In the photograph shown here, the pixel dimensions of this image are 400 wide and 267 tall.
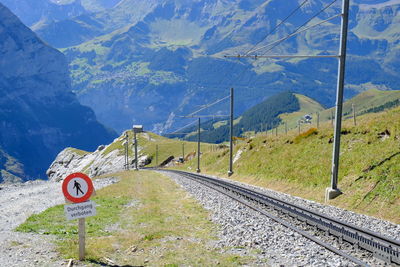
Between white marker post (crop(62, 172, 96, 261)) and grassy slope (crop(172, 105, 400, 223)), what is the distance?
1313 cm

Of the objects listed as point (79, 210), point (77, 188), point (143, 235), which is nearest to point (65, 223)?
point (143, 235)

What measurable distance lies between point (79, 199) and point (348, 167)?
20043 mm

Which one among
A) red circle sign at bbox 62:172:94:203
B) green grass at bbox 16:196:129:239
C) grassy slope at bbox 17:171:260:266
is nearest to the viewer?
red circle sign at bbox 62:172:94:203

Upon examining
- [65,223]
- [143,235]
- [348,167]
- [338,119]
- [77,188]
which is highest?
[338,119]

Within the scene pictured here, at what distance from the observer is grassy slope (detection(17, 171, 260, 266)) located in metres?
11.7

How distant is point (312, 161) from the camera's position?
3278 cm

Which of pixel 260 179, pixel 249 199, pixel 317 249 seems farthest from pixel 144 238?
pixel 260 179

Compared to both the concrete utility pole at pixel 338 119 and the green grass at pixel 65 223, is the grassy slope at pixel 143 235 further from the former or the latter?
the concrete utility pole at pixel 338 119

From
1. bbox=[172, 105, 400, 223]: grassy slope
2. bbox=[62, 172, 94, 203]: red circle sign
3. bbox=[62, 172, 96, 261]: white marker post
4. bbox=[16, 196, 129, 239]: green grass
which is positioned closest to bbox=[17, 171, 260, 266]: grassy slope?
bbox=[16, 196, 129, 239]: green grass

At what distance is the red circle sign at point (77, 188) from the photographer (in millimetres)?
11406

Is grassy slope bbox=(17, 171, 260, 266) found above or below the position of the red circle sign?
below

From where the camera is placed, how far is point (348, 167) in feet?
86.6

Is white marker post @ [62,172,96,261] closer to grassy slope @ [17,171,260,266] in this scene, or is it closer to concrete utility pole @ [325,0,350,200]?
grassy slope @ [17,171,260,266]

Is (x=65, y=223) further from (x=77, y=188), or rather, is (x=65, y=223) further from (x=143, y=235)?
(x=77, y=188)
